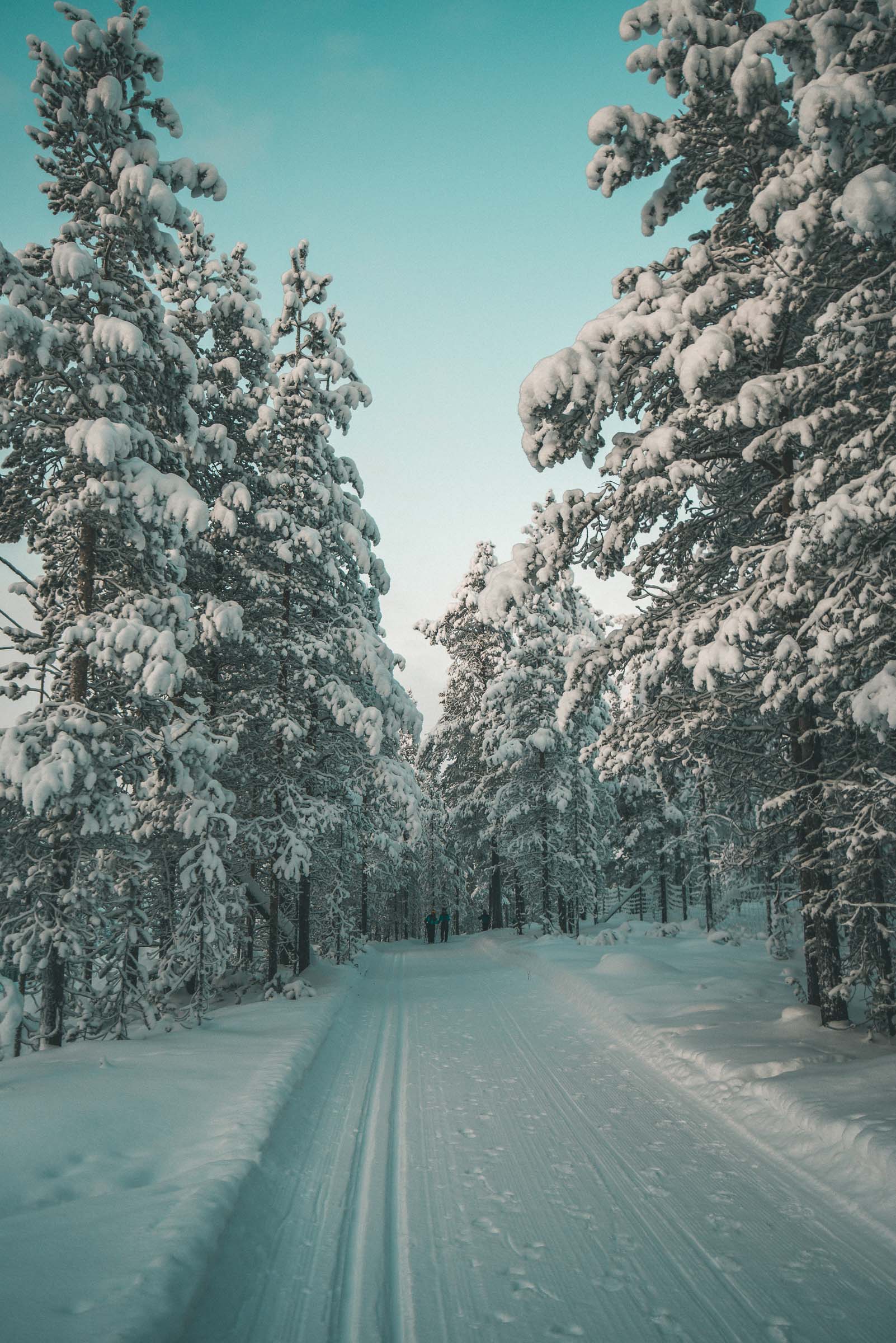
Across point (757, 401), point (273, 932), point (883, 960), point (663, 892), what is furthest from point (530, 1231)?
point (663, 892)

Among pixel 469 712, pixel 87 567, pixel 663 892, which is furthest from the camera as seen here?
pixel 663 892

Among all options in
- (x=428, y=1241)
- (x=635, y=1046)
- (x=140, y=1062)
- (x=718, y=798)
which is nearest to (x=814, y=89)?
(x=718, y=798)

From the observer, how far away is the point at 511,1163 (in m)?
5.01

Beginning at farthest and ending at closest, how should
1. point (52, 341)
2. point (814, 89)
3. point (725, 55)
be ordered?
point (52, 341), point (725, 55), point (814, 89)

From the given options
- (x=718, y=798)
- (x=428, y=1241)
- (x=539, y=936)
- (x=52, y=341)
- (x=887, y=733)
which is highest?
(x=52, y=341)

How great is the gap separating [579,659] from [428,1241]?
6242 millimetres

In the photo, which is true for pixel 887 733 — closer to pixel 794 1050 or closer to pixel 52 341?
pixel 794 1050

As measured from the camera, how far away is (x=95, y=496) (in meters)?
8.54

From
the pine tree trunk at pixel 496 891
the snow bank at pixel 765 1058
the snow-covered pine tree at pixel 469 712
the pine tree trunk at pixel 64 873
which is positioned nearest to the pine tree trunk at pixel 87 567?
the pine tree trunk at pixel 64 873

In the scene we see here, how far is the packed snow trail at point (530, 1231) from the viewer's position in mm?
3248

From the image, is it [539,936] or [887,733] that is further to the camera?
[539,936]

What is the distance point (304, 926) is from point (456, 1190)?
35.8ft

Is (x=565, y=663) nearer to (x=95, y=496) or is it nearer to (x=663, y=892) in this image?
(x=95, y=496)

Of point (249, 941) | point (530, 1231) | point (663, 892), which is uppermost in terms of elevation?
point (530, 1231)
